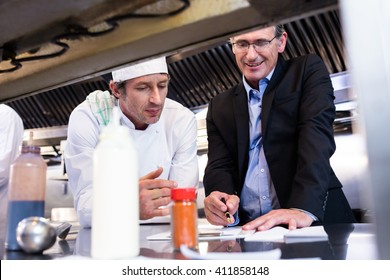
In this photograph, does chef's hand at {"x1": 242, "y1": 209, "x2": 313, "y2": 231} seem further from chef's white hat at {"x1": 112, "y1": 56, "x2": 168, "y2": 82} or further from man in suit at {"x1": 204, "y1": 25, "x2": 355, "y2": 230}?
chef's white hat at {"x1": 112, "y1": 56, "x2": 168, "y2": 82}

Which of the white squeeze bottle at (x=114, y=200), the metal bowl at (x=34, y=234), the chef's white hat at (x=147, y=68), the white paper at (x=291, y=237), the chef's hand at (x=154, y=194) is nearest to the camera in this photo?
the white squeeze bottle at (x=114, y=200)

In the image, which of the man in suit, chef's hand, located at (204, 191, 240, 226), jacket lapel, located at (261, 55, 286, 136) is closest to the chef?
the man in suit

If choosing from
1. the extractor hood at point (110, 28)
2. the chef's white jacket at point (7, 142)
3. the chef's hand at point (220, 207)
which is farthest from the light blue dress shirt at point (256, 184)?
the chef's white jacket at point (7, 142)

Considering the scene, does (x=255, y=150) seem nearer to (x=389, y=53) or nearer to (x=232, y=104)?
(x=232, y=104)

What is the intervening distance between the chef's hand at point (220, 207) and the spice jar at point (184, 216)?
0.51 metres

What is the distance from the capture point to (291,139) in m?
1.42

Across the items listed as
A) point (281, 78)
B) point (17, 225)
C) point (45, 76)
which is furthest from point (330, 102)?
point (17, 225)

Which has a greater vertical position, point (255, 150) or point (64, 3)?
point (64, 3)

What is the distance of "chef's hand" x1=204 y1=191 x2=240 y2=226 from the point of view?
117cm

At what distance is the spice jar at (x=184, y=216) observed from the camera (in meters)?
0.65

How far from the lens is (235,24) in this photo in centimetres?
64

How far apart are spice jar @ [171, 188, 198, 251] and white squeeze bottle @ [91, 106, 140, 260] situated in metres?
0.09

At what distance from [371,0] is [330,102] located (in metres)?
0.98

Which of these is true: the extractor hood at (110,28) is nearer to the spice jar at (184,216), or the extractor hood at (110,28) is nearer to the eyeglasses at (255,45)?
the spice jar at (184,216)
